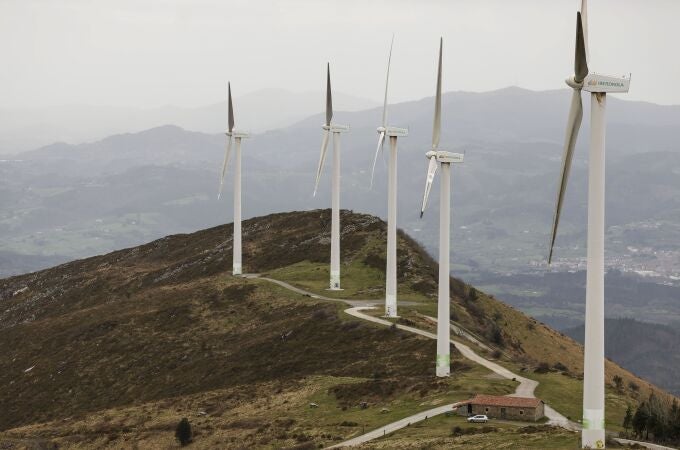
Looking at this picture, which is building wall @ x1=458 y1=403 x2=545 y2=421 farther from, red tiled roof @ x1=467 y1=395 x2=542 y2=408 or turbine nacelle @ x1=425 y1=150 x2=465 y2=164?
turbine nacelle @ x1=425 y1=150 x2=465 y2=164

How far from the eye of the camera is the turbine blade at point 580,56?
2242 inches

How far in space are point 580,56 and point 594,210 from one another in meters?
9.26

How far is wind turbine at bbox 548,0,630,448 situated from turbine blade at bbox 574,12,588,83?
0.05 meters

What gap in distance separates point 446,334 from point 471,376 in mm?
4596

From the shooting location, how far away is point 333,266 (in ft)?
509

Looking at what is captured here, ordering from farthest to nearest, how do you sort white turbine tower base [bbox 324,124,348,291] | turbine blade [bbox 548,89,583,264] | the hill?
white turbine tower base [bbox 324,124,348,291] < the hill < turbine blade [bbox 548,89,583,264]

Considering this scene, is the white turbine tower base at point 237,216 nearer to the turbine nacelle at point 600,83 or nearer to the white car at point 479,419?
the white car at point 479,419

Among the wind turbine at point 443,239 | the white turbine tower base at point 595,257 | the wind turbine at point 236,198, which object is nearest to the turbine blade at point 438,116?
the wind turbine at point 443,239

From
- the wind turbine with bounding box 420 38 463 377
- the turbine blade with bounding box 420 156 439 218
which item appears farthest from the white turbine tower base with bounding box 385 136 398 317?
the turbine blade with bounding box 420 156 439 218

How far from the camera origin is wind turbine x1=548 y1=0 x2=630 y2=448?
59.6m

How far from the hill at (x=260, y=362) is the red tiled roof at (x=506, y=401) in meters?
4.37

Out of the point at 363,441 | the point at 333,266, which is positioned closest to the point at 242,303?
the point at 333,266

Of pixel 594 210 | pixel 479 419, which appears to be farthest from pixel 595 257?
pixel 479 419

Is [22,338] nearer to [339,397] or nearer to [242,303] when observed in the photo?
[242,303]
